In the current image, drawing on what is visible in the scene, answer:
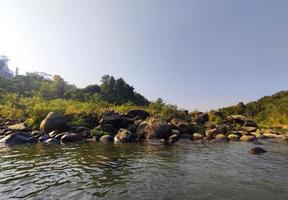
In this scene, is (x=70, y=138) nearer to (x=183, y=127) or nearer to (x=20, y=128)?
(x=20, y=128)

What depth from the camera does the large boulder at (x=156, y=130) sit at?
22875mm

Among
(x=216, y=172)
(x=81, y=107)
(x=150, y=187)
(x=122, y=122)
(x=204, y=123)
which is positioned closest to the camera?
(x=150, y=187)

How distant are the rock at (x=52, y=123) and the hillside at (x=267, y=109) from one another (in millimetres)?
39696

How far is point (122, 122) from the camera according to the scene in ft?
84.1

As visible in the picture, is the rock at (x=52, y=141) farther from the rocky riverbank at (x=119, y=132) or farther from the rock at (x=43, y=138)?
the rock at (x=43, y=138)

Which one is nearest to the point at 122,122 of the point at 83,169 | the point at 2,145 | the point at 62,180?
the point at 2,145

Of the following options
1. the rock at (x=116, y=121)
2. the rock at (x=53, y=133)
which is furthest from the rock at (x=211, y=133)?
the rock at (x=53, y=133)

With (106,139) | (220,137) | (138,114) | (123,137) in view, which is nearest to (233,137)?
(220,137)

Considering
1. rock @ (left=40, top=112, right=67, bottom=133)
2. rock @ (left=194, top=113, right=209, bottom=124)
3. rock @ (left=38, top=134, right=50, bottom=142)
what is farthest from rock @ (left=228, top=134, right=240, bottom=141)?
rock @ (left=38, top=134, right=50, bottom=142)

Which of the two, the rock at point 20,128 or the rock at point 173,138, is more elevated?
the rock at point 20,128

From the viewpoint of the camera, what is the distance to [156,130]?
75.4 feet

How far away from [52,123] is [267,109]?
58.0 meters

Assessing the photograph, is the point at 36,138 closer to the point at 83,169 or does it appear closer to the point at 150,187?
the point at 83,169

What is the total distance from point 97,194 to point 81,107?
78.3 feet
